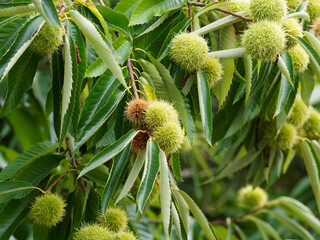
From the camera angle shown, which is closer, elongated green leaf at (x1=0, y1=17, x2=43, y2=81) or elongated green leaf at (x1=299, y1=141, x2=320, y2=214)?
elongated green leaf at (x1=0, y1=17, x2=43, y2=81)

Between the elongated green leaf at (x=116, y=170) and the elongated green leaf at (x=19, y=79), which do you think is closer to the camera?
the elongated green leaf at (x=116, y=170)

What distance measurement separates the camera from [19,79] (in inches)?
49.4

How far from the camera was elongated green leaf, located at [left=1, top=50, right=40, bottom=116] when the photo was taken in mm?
1246

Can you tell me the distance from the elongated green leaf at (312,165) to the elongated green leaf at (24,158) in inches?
34.0

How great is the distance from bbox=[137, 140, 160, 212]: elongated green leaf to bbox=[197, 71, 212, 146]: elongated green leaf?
0.20 metres

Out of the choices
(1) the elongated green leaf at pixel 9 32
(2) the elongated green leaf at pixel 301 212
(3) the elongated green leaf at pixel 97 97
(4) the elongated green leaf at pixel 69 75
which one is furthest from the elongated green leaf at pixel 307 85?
(1) the elongated green leaf at pixel 9 32

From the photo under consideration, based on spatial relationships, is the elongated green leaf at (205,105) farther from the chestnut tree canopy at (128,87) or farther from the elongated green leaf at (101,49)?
the elongated green leaf at (101,49)

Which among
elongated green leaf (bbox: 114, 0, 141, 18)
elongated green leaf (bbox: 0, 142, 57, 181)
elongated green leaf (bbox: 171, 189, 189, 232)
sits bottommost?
elongated green leaf (bbox: 171, 189, 189, 232)

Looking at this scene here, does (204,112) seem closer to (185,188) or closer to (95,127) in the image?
(95,127)

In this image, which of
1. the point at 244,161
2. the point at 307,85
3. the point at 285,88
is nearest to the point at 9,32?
the point at 285,88

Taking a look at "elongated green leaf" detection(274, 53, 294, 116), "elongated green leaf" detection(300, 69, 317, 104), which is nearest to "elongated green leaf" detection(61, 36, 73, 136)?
"elongated green leaf" detection(274, 53, 294, 116)

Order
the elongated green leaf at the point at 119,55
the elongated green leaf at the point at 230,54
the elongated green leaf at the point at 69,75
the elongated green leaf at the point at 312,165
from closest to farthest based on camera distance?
the elongated green leaf at the point at 69,75, the elongated green leaf at the point at 119,55, the elongated green leaf at the point at 230,54, the elongated green leaf at the point at 312,165

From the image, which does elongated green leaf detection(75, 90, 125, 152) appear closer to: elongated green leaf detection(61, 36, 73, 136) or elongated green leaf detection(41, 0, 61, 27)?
elongated green leaf detection(61, 36, 73, 136)

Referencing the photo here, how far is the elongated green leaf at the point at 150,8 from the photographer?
1324mm
